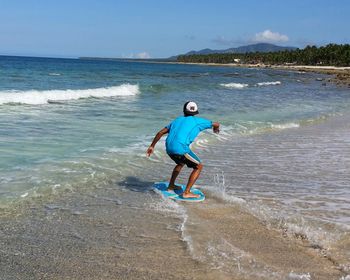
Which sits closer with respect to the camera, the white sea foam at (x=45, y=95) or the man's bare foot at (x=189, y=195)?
the man's bare foot at (x=189, y=195)

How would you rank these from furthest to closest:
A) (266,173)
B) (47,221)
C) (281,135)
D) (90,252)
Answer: (281,135) → (266,173) → (47,221) → (90,252)

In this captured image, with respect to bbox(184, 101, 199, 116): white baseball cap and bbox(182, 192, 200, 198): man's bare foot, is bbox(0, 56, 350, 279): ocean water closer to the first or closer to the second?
bbox(182, 192, 200, 198): man's bare foot

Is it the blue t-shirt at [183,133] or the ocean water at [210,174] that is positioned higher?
the blue t-shirt at [183,133]

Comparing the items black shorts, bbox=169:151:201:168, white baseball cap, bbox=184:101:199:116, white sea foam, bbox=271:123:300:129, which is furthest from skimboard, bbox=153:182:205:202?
white sea foam, bbox=271:123:300:129

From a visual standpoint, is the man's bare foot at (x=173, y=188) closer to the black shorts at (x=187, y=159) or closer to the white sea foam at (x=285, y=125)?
the black shorts at (x=187, y=159)

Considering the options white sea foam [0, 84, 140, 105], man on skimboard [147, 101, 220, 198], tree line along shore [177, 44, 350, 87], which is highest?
tree line along shore [177, 44, 350, 87]

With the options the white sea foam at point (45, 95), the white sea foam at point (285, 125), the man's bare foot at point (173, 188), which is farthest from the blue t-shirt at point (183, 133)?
the white sea foam at point (45, 95)

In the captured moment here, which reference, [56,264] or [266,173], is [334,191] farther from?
[56,264]

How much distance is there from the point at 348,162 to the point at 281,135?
13.6ft

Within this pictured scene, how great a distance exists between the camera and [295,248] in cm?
488

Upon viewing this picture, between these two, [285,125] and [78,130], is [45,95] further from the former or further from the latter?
[285,125]

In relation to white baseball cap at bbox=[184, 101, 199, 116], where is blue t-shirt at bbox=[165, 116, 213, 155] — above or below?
below

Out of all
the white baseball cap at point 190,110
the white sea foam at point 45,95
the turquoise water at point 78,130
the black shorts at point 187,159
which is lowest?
the turquoise water at point 78,130

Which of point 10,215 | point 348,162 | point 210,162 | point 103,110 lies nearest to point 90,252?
point 10,215
